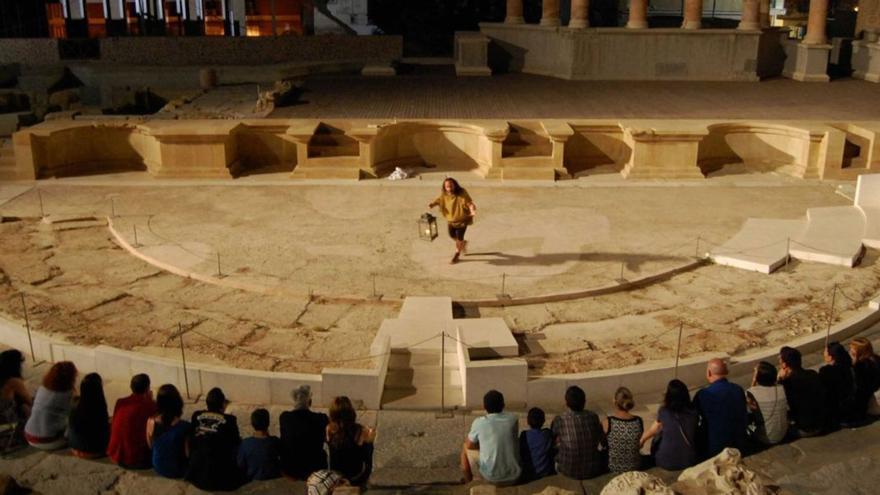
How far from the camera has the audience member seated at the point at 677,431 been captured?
6750 mm

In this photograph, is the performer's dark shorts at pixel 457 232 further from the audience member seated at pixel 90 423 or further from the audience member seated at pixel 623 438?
the audience member seated at pixel 90 423

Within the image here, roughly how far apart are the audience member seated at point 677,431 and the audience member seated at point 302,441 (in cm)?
252

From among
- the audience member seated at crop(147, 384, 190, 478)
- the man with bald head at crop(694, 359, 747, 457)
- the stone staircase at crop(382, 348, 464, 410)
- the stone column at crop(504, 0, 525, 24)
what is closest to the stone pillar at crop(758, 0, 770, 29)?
the stone column at crop(504, 0, 525, 24)

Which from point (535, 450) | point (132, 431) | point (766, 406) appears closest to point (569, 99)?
point (766, 406)

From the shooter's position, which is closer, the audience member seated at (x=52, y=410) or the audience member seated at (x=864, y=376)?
the audience member seated at (x=52, y=410)

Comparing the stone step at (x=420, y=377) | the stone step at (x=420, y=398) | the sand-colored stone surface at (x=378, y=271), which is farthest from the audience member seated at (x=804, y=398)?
the stone step at (x=420, y=377)

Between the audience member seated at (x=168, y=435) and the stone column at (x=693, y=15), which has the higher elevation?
the stone column at (x=693, y=15)

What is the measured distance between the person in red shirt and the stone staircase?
2.13 metres

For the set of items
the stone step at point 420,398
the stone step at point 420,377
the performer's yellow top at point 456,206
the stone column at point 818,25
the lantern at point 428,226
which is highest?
the stone column at point 818,25

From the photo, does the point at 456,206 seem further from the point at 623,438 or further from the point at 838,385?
the point at 838,385

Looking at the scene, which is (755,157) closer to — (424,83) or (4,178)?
(424,83)

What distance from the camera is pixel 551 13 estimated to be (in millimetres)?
25609

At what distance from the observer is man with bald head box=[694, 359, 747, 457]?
688cm

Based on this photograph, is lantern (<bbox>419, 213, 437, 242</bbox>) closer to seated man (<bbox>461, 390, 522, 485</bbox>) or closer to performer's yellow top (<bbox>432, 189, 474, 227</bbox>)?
performer's yellow top (<bbox>432, 189, 474, 227</bbox>)
